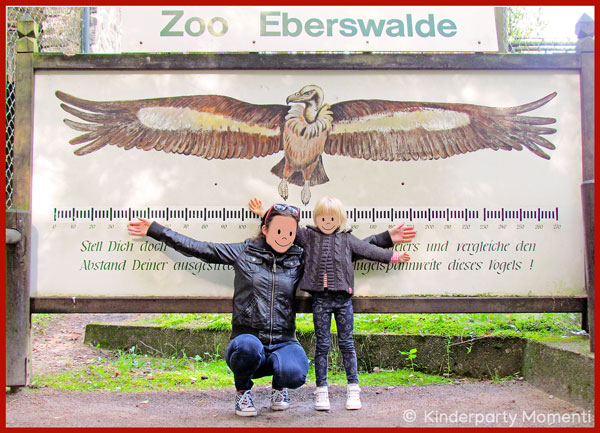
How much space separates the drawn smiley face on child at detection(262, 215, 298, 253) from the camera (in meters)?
3.82

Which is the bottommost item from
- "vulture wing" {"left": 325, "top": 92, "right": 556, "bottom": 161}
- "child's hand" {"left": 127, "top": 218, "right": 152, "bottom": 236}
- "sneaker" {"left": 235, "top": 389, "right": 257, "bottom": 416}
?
"sneaker" {"left": 235, "top": 389, "right": 257, "bottom": 416}

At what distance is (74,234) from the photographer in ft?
13.9

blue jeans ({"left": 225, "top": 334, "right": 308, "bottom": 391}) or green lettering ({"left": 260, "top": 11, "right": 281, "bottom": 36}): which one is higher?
green lettering ({"left": 260, "top": 11, "right": 281, "bottom": 36})

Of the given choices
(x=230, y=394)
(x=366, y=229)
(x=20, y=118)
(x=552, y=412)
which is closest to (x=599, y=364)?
(x=552, y=412)

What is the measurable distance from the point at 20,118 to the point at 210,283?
6.06ft

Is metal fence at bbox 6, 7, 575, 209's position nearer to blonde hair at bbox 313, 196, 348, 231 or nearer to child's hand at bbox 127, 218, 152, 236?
child's hand at bbox 127, 218, 152, 236

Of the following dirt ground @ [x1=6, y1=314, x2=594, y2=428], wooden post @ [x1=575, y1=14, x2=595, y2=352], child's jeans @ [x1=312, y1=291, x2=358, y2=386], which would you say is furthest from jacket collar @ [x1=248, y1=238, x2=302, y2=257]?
wooden post @ [x1=575, y1=14, x2=595, y2=352]

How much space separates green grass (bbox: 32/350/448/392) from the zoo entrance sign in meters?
2.54

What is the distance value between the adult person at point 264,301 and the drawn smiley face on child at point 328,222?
0.16 m

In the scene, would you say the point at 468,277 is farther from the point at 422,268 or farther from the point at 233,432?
the point at 233,432

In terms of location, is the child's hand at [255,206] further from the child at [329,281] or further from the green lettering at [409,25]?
the green lettering at [409,25]

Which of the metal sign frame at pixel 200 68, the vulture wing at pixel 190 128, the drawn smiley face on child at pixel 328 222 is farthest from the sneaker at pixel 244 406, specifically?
the vulture wing at pixel 190 128

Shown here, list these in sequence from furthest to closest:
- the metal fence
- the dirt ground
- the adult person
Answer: the metal fence < the adult person < the dirt ground

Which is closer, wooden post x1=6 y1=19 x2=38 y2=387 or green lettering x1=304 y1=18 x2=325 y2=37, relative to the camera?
wooden post x1=6 y1=19 x2=38 y2=387
